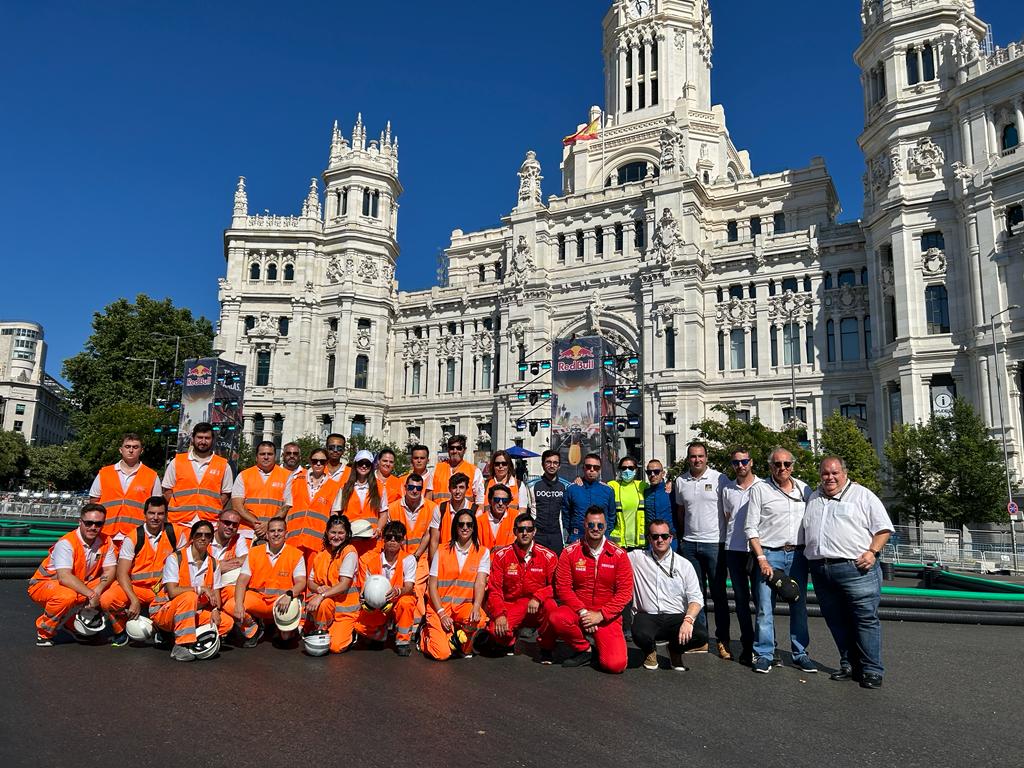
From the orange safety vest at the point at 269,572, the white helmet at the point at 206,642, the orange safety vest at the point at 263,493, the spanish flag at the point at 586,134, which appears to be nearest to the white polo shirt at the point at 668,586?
the orange safety vest at the point at 269,572

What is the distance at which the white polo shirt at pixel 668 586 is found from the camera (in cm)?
826

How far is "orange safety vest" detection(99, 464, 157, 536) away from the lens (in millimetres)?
9392

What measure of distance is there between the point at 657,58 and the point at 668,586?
59.3m

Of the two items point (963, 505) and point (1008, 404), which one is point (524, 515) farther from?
point (1008, 404)

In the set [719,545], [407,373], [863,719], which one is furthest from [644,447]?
[863,719]

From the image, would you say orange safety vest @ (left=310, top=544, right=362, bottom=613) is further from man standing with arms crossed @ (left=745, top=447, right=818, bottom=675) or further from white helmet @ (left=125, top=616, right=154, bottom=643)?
man standing with arms crossed @ (left=745, top=447, right=818, bottom=675)

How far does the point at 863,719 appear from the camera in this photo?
20.6ft

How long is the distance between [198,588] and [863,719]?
7043 millimetres

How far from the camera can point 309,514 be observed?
10031 mm

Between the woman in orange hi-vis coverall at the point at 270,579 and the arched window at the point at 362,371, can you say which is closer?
the woman in orange hi-vis coverall at the point at 270,579

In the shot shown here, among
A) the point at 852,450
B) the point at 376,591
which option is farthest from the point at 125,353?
the point at 376,591

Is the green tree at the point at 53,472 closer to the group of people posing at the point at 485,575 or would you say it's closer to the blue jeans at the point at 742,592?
the group of people posing at the point at 485,575

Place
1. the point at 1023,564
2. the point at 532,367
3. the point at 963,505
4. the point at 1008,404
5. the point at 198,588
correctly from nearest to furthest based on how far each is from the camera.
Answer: the point at 198,588
the point at 1023,564
the point at 963,505
the point at 1008,404
the point at 532,367

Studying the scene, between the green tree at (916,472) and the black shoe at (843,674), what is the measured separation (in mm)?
25810
